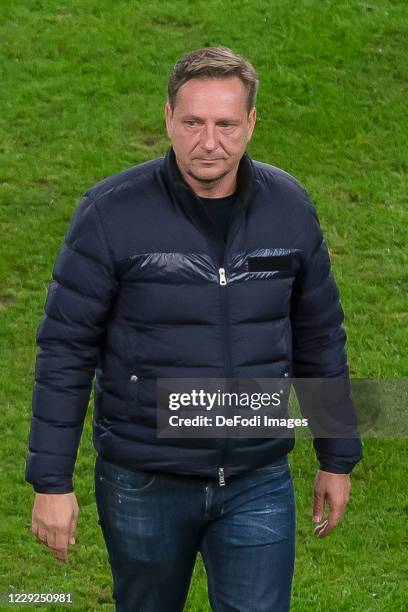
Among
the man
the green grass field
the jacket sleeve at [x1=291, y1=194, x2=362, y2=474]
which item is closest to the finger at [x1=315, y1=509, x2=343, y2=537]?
the jacket sleeve at [x1=291, y1=194, x2=362, y2=474]

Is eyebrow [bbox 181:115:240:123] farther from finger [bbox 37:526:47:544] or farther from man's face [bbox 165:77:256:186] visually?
finger [bbox 37:526:47:544]

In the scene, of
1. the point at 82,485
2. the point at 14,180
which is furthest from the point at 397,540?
the point at 14,180

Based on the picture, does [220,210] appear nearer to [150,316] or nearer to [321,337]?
[150,316]

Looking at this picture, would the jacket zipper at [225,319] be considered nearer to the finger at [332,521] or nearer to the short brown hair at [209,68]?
the short brown hair at [209,68]

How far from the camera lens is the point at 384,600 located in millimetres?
8156

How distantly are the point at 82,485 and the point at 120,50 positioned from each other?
21.0 ft

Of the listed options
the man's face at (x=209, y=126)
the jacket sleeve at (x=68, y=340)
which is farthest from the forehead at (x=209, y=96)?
the jacket sleeve at (x=68, y=340)

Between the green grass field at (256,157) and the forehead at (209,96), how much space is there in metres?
3.31

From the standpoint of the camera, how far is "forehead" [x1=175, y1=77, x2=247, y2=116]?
18.3 ft

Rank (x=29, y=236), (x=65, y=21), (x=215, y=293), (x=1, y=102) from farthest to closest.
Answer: (x=65, y=21) < (x=1, y=102) < (x=29, y=236) < (x=215, y=293)

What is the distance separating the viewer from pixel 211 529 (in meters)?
5.85

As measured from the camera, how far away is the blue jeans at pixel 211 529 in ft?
18.9

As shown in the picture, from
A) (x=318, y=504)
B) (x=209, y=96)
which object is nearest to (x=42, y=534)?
(x=318, y=504)

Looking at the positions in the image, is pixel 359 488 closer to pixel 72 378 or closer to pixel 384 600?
pixel 384 600
